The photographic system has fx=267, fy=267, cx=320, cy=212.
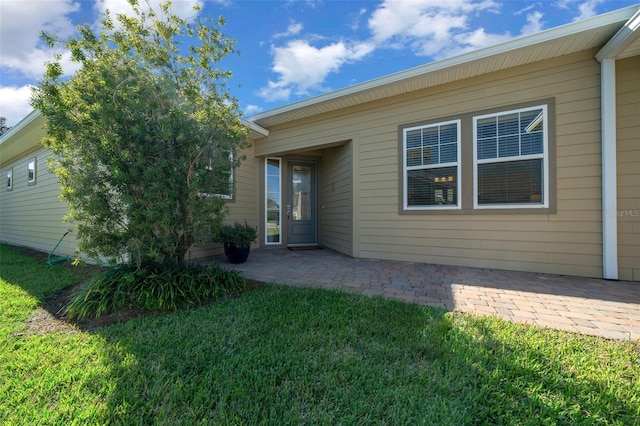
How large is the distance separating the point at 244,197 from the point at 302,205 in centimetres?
179

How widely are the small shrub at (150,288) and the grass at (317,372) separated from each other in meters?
0.39

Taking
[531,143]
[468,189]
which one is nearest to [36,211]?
[468,189]

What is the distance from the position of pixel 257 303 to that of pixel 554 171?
4.70 m

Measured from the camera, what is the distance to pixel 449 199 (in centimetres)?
487

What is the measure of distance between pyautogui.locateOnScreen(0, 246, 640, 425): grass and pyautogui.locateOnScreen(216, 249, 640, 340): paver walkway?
415 millimetres

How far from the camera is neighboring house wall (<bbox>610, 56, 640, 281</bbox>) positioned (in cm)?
369

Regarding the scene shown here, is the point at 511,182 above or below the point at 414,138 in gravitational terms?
below

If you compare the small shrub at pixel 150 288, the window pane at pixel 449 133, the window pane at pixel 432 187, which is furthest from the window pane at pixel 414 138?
the small shrub at pixel 150 288

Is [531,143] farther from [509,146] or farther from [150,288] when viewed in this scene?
[150,288]

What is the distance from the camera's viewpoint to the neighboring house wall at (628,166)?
12.1 feet

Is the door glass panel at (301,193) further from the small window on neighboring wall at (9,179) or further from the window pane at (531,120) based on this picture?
the small window on neighboring wall at (9,179)

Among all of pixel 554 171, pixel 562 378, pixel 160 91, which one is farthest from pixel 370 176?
pixel 562 378

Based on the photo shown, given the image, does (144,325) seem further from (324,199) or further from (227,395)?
(324,199)

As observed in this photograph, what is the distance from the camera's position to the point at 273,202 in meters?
7.34
